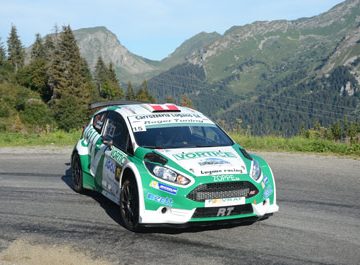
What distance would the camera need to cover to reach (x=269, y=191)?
6.78 m

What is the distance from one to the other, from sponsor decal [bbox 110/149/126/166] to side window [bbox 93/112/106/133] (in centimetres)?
123

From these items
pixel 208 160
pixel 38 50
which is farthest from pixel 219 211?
pixel 38 50

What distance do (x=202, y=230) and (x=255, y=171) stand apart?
1096 millimetres

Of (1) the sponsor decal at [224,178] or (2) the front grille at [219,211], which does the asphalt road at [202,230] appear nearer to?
(2) the front grille at [219,211]

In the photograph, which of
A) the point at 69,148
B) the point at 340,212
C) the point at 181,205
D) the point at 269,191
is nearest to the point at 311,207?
the point at 340,212

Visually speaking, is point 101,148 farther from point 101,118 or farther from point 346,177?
point 346,177

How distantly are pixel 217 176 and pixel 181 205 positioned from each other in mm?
591

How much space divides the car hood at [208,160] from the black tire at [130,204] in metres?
0.64

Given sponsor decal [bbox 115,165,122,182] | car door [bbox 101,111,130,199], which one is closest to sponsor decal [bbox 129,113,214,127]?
car door [bbox 101,111,130,199]

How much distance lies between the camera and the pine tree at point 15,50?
124 m

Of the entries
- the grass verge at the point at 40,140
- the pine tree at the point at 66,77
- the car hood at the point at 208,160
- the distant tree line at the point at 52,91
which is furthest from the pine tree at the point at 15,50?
the car hood at the point at 208,160

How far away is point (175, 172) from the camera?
6.34 m

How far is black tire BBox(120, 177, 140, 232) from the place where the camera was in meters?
6.51

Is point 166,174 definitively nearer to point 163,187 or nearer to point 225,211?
point 163,187
